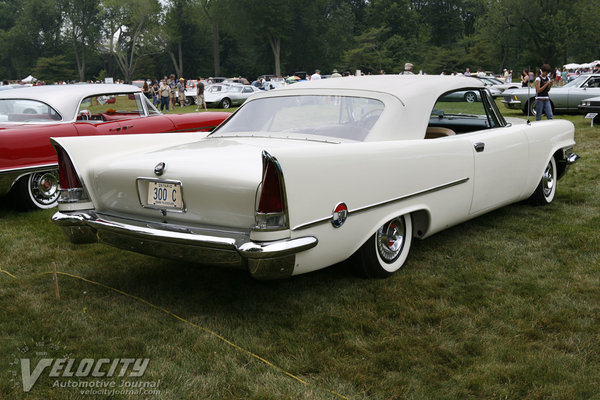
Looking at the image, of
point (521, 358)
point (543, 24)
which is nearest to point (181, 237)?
point (521, 358)

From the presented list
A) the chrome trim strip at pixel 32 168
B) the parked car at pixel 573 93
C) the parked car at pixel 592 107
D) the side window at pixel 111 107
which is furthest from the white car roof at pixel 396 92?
the parked car at pixel 573 93

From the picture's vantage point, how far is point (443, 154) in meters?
4.15

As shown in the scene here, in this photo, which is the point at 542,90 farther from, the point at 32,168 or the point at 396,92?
the point at 32,168

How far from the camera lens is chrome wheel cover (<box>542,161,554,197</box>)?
5891mm

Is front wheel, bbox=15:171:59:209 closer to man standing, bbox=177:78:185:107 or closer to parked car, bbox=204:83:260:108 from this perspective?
parked car, bbox=204:83:260:108

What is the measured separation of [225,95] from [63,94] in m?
20.0

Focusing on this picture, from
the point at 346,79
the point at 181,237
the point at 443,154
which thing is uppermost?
the point at 346,79

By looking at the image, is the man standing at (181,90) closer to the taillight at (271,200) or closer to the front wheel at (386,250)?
the front wheel at (386,250)

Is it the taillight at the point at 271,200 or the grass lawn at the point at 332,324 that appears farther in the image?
the taillight at the point at 271,200

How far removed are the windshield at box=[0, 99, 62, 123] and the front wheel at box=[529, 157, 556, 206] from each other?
5.26 m

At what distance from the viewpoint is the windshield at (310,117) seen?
3.95 m

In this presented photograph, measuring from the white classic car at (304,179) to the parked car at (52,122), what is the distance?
2.21m

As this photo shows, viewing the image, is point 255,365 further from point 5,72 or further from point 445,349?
point 5,72

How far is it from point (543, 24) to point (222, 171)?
201ft
